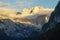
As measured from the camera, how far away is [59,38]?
5581 inches

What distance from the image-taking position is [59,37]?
474 feet

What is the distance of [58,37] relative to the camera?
485 ft

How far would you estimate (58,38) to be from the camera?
145375mm

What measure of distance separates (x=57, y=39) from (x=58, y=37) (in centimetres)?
248

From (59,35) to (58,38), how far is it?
2.47 meters

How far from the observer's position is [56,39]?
479ft

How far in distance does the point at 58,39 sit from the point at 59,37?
3.73 feet

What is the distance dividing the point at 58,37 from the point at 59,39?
7.02 meters

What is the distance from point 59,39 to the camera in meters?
141

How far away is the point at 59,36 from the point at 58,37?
122 centimetres

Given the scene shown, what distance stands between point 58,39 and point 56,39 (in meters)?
2.14

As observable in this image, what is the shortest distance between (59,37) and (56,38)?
503cm

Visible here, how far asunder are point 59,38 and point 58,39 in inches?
92.1

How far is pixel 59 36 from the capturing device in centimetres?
14875
